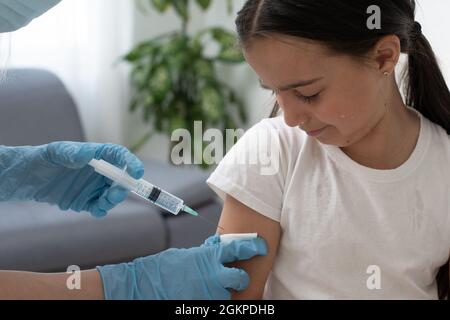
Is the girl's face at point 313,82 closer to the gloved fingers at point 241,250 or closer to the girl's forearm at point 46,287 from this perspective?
the gloved fingers at point 241,250

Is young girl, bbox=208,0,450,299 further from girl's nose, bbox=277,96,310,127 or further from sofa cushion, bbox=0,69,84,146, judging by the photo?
sofa cushion, bbox=0,69,84,146

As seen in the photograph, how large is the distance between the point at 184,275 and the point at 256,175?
0.76ft

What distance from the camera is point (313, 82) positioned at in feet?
4.07

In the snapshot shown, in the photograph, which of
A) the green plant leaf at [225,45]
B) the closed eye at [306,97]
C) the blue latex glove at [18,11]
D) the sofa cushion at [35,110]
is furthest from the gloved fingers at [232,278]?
the green plant leaf at [225,45]

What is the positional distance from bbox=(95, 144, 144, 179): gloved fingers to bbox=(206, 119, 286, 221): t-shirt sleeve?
0.53 feet

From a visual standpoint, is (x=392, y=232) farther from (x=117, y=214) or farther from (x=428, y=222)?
(x=117, y=214)

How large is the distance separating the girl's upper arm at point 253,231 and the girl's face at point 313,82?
0.20 m

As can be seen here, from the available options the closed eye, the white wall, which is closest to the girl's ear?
the closed eye

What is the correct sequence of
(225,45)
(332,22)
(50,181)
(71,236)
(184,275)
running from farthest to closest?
(225,45) → (71,236) → (50,181) → (184,275) → (332,22)

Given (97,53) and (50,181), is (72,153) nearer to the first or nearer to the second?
(50,181)

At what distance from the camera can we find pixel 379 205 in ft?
4.49

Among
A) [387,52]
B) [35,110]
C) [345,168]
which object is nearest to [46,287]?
[345,168]

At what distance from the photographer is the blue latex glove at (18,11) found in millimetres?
1286
